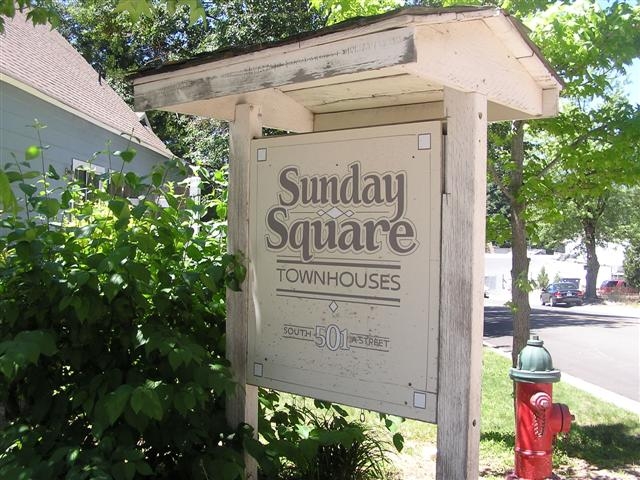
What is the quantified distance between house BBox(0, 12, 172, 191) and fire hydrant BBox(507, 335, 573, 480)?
6.33 meters

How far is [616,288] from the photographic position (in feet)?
157

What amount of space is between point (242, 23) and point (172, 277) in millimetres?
13686

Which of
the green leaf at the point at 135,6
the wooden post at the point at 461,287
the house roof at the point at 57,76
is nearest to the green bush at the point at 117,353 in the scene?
the green leaf at the point at 135,6

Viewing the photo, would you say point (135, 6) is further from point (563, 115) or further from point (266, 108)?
point (563, 115)

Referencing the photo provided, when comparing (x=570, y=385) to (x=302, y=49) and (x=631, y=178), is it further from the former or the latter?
(x=302, y=49)

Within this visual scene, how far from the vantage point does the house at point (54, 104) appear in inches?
370

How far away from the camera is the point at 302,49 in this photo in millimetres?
2561

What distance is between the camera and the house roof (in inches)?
380

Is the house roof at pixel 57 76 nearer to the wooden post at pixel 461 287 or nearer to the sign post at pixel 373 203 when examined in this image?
the sign post at pixel 373 203

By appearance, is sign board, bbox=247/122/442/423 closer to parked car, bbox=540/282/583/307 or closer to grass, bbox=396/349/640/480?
grass, bbox=396/349/640/480

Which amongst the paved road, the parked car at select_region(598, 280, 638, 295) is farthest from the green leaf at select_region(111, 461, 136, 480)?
the parked car at select_region(598, 280, 638, 295)

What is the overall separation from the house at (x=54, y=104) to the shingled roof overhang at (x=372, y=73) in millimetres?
5108

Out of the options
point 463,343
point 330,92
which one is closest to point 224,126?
point 330,92

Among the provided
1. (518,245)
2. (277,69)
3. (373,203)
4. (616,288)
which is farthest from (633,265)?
(277,69)
